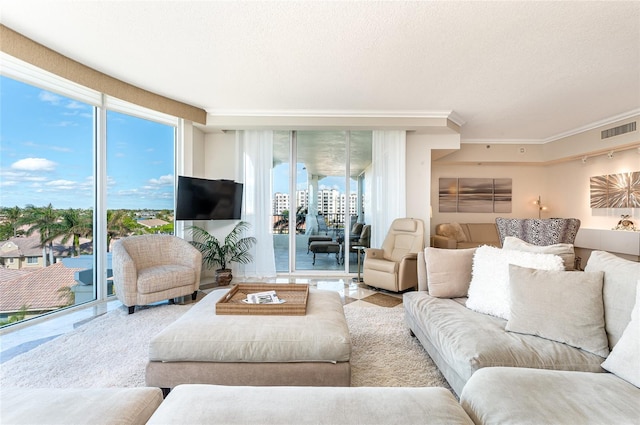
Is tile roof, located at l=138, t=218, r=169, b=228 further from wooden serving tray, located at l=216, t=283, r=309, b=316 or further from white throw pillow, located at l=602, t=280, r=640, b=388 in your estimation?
white throw pillow, located at l=602, t=280, r=640, b=388

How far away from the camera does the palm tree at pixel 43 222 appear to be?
8.82ft

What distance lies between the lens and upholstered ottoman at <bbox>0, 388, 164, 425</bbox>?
87 cm

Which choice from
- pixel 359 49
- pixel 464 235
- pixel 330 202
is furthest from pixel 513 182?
pixel 359 49

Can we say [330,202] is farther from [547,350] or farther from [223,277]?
[547,350]

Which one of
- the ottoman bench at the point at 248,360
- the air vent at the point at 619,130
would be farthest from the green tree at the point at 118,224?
the air vent at the point at 619,130

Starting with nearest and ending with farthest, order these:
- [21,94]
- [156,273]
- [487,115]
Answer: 1. [21,94]
2. [156,273]
3. [487,115]

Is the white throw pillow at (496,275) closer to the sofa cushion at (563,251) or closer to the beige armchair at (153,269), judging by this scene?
the sofa cushion at (563,251)

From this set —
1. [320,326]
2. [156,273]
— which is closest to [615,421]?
[320,326]

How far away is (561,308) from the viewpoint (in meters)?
1.50

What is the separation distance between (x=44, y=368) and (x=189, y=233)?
2394 mm

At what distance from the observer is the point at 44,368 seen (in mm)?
1884

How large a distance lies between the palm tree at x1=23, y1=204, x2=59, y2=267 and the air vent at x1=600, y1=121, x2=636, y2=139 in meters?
7.54

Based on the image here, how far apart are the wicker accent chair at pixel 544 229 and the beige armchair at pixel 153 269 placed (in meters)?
3.93

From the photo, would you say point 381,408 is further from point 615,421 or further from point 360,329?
point 360,329
